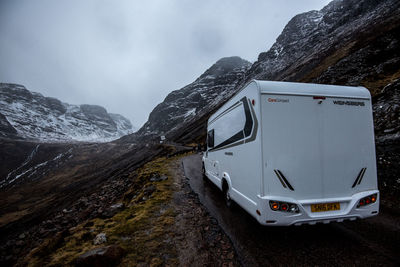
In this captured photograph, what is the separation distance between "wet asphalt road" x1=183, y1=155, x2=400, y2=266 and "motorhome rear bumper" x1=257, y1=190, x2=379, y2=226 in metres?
0.67

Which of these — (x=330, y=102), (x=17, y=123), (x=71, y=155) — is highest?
(x=17, y=123)

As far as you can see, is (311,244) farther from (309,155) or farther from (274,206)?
(309,155)

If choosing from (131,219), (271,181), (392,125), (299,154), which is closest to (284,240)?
(271,181)

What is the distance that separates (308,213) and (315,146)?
1.43 metres

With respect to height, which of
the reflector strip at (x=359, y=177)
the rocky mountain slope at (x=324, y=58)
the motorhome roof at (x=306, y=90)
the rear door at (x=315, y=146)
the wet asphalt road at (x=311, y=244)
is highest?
the rocky mountain slope at (x=324, y=58)

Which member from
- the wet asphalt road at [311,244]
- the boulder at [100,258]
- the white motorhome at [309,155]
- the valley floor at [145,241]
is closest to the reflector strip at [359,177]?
the white motorhome at [309,155]

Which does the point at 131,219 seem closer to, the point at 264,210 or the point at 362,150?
the point at 264,210

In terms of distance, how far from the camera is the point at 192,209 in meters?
6.43

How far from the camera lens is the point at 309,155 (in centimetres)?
382

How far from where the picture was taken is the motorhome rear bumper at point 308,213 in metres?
3.61

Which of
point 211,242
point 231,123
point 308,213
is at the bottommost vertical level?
point 211,242

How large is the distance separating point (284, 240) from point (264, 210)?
1.30 metres

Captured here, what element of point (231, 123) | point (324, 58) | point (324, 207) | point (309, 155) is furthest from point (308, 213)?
point (324, 58)

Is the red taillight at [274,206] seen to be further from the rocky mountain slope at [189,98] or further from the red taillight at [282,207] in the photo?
the rocky mountain slope at [189,98]
